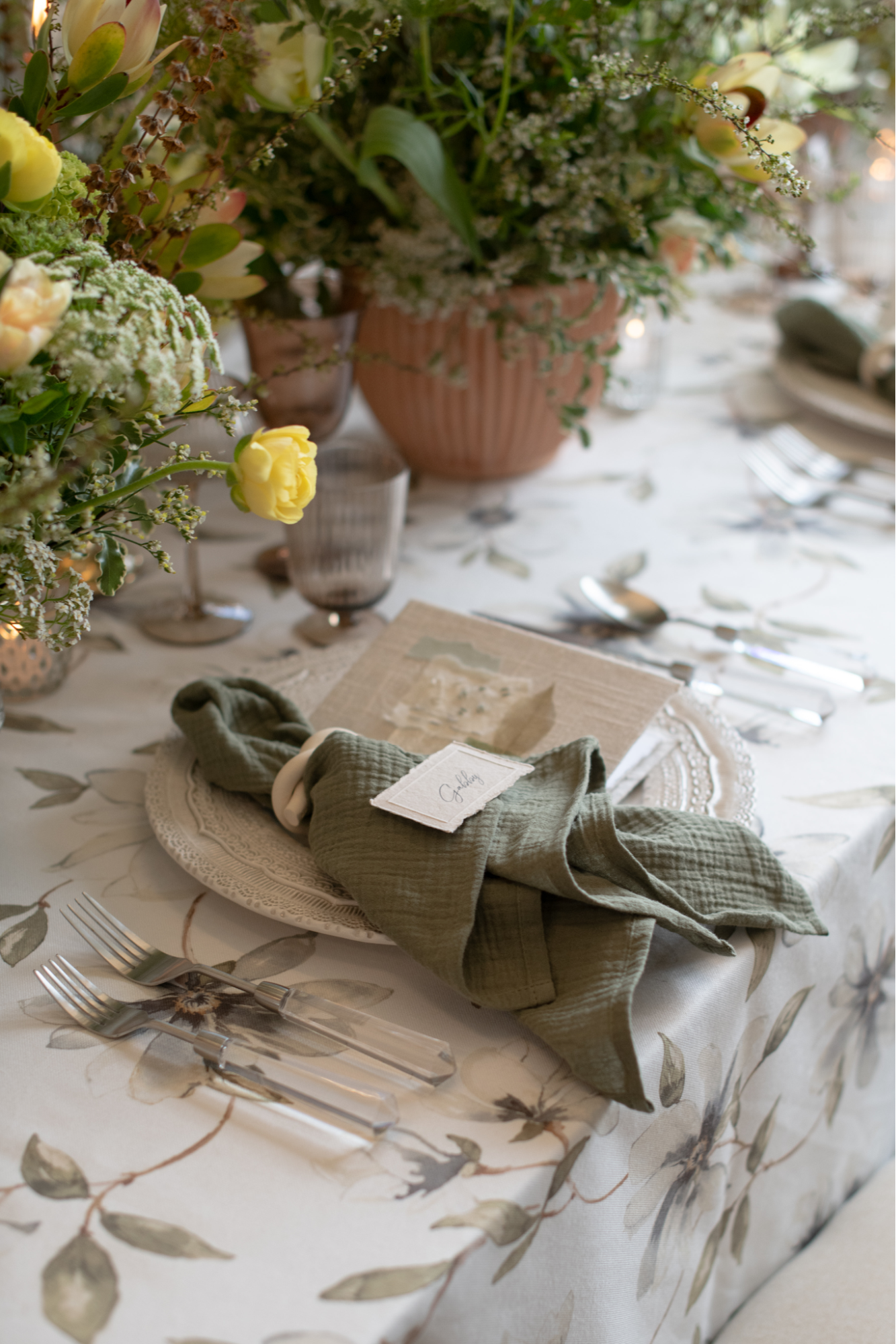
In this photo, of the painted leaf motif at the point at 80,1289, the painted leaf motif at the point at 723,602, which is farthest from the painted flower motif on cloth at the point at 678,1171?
the painted leaf motif at the point at 723,602

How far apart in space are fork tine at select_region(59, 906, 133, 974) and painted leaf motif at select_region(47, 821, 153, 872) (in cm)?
5

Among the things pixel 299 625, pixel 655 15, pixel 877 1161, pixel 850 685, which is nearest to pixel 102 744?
pixel 299 625

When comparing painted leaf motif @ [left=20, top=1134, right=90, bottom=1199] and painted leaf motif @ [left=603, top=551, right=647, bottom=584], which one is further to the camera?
painted leaf motif @ [left=603, top=551, right=647, bottom=584]

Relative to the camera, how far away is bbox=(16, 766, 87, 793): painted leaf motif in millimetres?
664

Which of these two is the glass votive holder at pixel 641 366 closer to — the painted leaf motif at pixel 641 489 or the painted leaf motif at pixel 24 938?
the painted leaf motif at pixel 641 489

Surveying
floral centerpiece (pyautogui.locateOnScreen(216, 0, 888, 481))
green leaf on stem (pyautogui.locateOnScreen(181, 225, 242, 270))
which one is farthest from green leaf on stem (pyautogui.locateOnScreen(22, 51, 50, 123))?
floral centerpiece (pyautogui.locateOnScreen(216, 0, 888, 481))

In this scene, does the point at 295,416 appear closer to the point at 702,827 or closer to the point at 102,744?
the point at 102,744

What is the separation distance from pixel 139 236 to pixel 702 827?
470 millimetres

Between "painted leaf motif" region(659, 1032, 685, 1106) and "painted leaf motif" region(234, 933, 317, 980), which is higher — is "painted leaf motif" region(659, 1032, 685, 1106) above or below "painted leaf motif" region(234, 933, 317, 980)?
above

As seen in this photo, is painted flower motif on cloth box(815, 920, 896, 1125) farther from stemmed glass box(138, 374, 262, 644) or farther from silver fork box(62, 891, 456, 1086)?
stemmed glass box(138, 374, 262, 644)

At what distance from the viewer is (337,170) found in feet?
3.05

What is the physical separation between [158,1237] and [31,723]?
424 mm

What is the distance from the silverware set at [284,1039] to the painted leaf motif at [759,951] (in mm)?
175

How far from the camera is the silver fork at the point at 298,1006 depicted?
1.52ft
